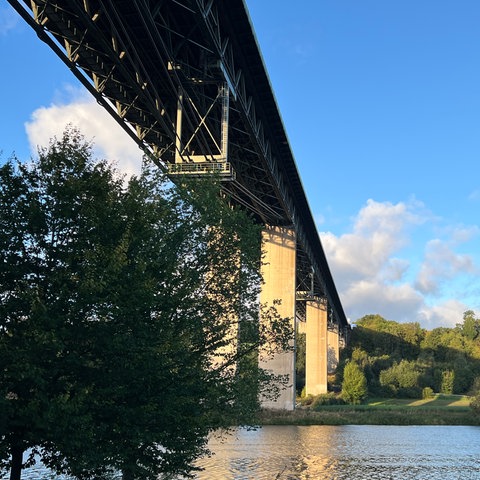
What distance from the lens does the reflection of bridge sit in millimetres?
25719

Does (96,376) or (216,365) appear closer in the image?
(96,376)

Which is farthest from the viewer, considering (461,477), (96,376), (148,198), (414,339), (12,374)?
(414,339)

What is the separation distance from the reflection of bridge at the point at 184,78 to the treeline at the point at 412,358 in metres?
68.6

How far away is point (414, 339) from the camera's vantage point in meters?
156

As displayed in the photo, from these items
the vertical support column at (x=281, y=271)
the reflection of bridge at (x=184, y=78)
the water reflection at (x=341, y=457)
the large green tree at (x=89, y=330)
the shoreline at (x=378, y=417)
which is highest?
the reflection of bridge at (x=184, y=78)

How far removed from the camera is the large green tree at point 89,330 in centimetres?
1230

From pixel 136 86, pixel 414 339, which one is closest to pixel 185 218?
pixel 136 86

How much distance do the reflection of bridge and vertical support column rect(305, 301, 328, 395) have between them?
2009 inches

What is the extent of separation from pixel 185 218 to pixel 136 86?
37.5ft

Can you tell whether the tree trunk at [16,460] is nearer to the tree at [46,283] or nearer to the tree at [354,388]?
the tree at [46,283]

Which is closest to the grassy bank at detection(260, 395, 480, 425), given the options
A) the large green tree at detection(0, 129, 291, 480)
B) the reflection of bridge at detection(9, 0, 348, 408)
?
the reflection of bridge at detection(9, 0, 348, 408)

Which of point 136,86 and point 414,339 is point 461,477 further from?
point 414,339

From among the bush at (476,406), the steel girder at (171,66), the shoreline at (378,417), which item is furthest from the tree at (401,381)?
the steel girder at (171,66)

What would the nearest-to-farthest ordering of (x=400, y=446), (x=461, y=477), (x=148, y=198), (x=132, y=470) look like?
(x=132, y=470), (x=148, y=198), (x=461, y=477), (x=400, y=446)
